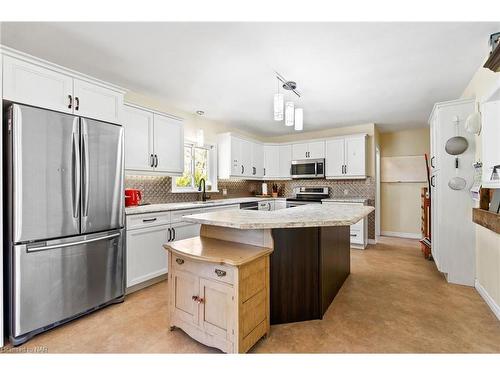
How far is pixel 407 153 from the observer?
18.7 feet

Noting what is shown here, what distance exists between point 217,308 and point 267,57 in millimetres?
2226

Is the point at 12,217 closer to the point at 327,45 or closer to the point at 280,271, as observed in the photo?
the point at 280,271

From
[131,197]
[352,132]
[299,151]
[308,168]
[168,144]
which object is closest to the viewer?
[131,197]

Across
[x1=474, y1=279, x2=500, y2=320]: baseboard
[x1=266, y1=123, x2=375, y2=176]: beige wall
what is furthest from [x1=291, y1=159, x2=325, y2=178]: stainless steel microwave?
[x1=474, y1=279, x2=500, y2=320]: baseboard

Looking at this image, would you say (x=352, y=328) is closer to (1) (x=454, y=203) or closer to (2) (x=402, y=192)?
(1) (x=454, y=203)

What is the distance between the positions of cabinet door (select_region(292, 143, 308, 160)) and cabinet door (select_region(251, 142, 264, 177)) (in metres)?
0.74

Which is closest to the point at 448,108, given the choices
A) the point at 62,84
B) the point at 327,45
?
the point at 327,45

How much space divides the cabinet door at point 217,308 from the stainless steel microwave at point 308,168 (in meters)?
4.08

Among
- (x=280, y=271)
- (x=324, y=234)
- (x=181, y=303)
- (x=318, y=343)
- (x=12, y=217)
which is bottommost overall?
(x=318, y=343)

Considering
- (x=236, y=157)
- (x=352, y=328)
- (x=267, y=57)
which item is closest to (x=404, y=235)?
(x=236, y=157)

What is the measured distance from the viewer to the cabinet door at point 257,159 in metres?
5.46

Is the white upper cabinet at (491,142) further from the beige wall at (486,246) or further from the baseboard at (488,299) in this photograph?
the baseboard at (488,299)

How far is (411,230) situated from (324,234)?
460 centimetres

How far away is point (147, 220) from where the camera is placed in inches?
112
